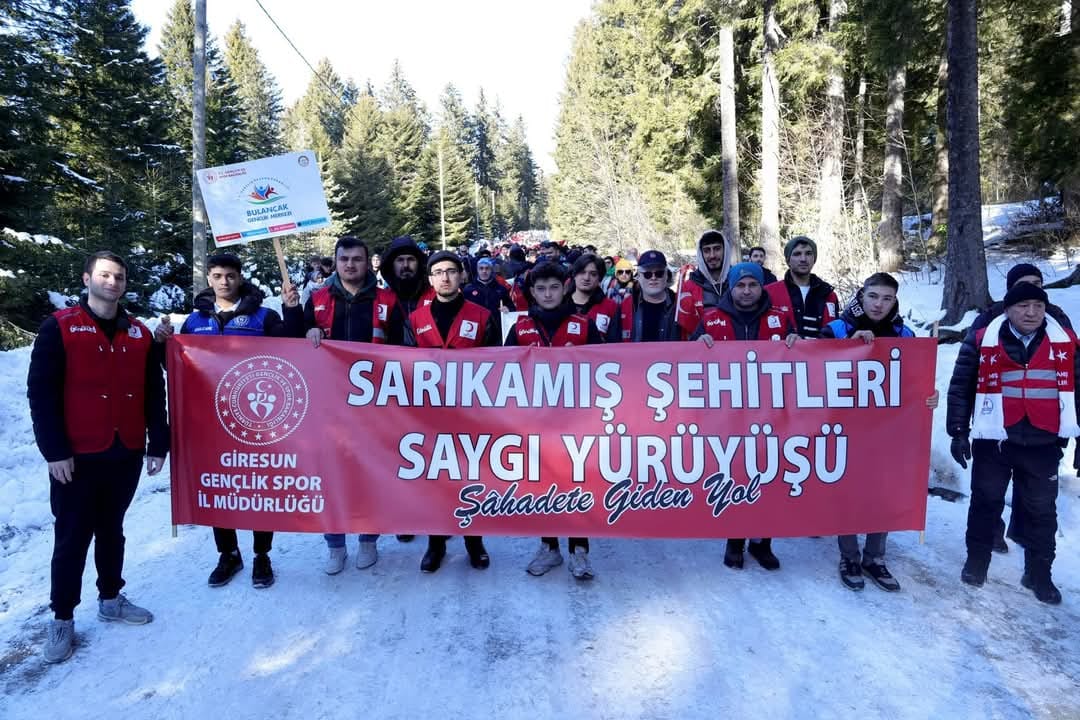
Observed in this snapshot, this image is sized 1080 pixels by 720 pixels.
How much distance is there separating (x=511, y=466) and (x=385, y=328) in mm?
1416

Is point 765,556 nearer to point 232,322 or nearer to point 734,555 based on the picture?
point 734,555

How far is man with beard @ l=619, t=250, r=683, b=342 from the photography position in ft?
15.7

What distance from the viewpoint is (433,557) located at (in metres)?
4.47

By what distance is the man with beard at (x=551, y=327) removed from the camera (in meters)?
4.45

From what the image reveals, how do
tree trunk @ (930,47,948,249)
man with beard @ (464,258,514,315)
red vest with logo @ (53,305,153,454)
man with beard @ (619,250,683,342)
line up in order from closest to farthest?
red vest with logo @ (53,305,153,454) → man with beard @ (619,250,683,342) → man with beard @ (464,258,514,315) → tree trunk @ (930,47,948,249)

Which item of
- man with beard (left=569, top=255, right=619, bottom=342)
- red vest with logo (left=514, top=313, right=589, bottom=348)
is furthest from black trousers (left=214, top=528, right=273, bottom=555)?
man with beard (left=569, top=255, right=619, bottom=342)

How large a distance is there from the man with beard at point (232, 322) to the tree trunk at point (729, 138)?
569 inches

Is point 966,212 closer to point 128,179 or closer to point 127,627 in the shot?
point 127,627

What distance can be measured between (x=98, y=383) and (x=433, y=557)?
91.1 inches

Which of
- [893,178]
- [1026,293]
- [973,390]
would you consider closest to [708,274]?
[973,390]

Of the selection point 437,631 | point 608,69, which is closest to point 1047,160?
point 437,631

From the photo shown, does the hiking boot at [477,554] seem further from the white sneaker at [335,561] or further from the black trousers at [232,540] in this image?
the black trousers at [232,540]

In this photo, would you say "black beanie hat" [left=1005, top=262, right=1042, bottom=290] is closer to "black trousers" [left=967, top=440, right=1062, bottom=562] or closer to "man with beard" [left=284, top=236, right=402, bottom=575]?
"black trousers" [left=967, top=440, right=1062, bottom=562]

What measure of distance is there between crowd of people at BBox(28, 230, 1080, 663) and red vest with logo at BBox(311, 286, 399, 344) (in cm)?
1
